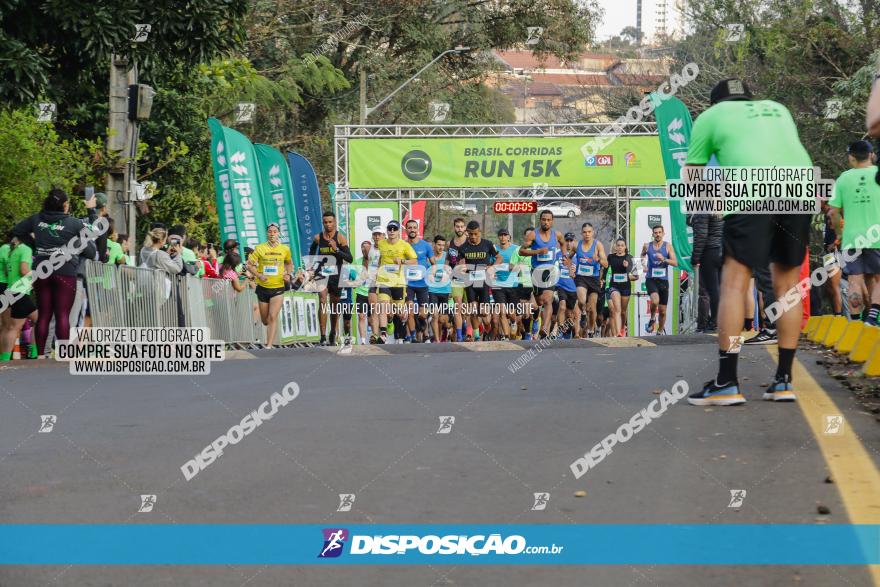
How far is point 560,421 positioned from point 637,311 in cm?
2223

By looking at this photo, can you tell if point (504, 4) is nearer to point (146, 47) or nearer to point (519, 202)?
point (519, 202)

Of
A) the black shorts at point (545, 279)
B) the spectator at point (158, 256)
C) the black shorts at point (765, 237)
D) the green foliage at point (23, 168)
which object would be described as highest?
the green foliage at point (23, 168)

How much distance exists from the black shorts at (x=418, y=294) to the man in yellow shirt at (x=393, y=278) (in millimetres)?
91

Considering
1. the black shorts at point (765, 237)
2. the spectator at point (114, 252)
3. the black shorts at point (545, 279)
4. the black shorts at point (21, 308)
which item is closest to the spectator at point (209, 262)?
the spectator at point (114, 252)

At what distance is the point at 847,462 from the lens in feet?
17.3

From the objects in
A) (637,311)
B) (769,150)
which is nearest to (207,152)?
(637,311)

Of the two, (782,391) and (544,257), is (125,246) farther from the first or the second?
(782,391)

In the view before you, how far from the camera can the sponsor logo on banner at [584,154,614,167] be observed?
96.7 ft

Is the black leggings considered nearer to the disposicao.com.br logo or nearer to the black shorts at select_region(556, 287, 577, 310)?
the black shorts at select_region(556, 287, 577, 310)

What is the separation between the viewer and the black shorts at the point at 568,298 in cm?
2248

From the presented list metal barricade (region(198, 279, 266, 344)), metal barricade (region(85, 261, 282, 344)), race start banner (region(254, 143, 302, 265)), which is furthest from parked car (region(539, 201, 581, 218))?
metal barricade (region(85, 261, 282, 344))

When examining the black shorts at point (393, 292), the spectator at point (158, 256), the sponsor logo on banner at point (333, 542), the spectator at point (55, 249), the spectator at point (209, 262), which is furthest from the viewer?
the black shorts at point (393, 292)

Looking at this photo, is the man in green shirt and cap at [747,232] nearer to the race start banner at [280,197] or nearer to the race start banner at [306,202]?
the race start banner at [280,197]

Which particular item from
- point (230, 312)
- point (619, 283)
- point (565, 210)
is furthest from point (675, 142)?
point (565, 210)
